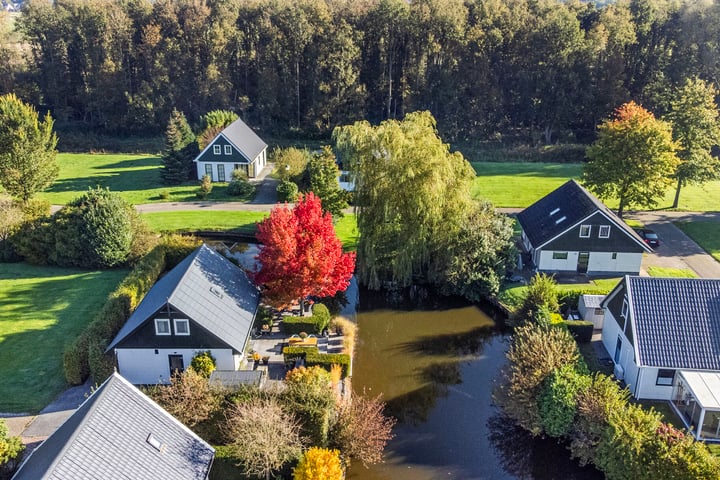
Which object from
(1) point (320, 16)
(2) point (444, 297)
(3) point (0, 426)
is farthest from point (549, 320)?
(1) point (320, 16)

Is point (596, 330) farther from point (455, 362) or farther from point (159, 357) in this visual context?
point (159, 357)

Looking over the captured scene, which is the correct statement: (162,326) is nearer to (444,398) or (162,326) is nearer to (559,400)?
(444,398)

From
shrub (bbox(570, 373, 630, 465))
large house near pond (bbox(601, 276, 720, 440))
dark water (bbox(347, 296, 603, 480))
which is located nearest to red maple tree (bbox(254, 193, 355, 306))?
dark water (bbox(347, 296, 603, 480))

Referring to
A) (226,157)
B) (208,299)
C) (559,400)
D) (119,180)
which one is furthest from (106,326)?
(119,180)

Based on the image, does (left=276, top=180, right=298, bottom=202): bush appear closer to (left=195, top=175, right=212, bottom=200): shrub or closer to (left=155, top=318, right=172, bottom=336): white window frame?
(left=195, top=175, right=212, bottom=200): shrub

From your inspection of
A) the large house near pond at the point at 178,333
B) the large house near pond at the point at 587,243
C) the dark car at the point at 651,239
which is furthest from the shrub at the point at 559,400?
the dark car at the point at 651,239

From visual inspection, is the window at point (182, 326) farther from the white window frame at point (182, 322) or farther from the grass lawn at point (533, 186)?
the grass lawn at point (533, 186)
